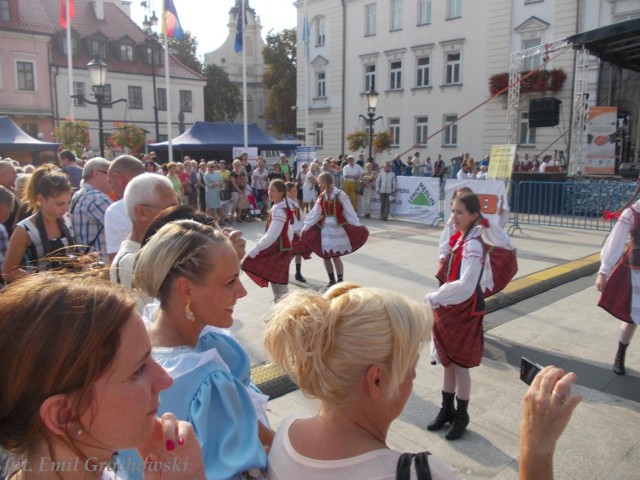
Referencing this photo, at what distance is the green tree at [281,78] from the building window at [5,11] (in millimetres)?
19839

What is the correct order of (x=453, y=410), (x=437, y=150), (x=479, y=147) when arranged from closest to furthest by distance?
(x=453, y=410), (x=479, y=147), (x=437, y=150)

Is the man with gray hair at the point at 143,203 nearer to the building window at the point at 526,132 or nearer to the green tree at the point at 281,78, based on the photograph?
the building window at the point at 526,132

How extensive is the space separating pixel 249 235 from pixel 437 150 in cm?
1980

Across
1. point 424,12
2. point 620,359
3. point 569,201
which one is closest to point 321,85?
point 424,12

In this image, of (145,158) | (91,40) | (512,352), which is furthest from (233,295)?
(91,40)

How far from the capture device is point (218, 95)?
51.8m

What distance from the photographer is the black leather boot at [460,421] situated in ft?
11.8

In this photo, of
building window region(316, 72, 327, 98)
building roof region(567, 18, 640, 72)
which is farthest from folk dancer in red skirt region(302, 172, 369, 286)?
building window region(316, 72, 327, 98)

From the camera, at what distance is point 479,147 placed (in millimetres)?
27688

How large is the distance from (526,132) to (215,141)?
15.0 meters

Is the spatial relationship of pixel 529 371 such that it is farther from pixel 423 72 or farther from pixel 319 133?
pixel 319 133

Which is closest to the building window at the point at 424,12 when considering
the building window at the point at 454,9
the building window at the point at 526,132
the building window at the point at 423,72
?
the building window at the point at 454,9

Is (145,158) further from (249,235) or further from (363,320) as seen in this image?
(363,320)

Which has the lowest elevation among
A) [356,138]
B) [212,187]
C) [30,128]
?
[212,187]
